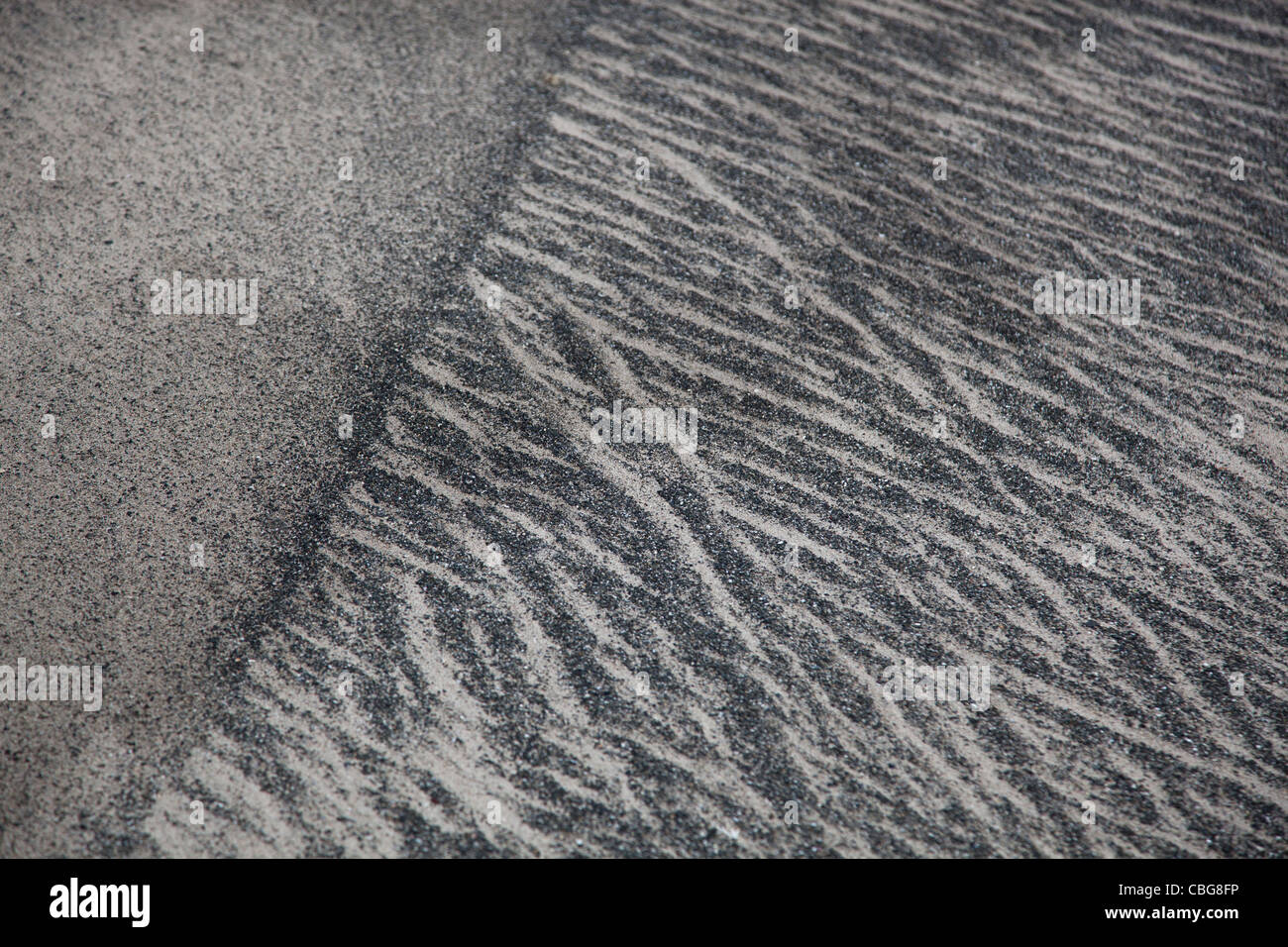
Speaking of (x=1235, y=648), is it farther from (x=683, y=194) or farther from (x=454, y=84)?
(x=454, y=84)

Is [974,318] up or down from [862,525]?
up

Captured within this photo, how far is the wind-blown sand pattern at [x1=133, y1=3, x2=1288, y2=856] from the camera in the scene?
4.25 metres

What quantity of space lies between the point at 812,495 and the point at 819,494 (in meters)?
0.04

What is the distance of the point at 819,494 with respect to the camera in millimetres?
5199

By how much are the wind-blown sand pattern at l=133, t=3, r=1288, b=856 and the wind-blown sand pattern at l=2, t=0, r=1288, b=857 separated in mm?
20

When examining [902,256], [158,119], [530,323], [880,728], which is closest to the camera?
[880,728]

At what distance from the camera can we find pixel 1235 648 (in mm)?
4715

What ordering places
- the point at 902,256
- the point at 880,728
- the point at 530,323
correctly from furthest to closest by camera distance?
the point at 902,256 → the point at 530,323 → the point at 880,728

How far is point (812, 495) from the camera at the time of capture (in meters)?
5.19

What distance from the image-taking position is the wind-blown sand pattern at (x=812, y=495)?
424 cm

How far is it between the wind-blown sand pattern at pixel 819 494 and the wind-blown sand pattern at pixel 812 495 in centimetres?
2

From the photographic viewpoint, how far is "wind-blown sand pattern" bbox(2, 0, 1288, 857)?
4.24m
